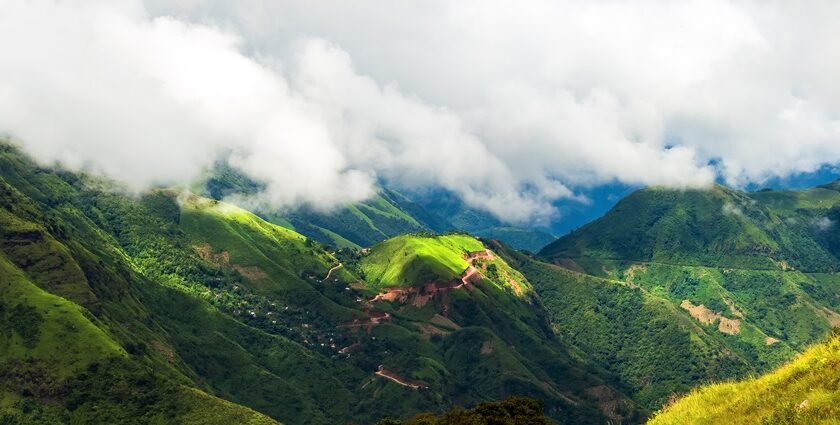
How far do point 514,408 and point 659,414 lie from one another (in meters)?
57.4

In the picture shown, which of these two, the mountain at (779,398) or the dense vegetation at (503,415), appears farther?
the dense vegetation at (503,415)

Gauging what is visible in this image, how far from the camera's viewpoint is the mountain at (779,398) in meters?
36.7

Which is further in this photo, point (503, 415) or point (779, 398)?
point (503, 415)

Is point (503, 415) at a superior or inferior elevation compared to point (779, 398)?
inferior

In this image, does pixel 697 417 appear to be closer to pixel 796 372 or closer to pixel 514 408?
pixel 796 372

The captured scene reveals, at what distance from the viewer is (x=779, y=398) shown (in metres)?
39.9

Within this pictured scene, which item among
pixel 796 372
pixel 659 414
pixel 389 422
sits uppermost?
pixel 796 372

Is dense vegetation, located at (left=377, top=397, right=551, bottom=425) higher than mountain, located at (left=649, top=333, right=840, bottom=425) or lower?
lower

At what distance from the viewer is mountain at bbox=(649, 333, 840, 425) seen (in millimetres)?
36656

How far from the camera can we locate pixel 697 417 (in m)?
42.6

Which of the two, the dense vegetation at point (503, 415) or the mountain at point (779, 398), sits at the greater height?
the mountain at point (779, 398)

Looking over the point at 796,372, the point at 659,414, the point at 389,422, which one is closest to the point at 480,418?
the point at 389,422

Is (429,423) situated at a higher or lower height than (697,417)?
lower

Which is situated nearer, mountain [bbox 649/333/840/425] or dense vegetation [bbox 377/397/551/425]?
mountain [bbox 649/333/840/425]
